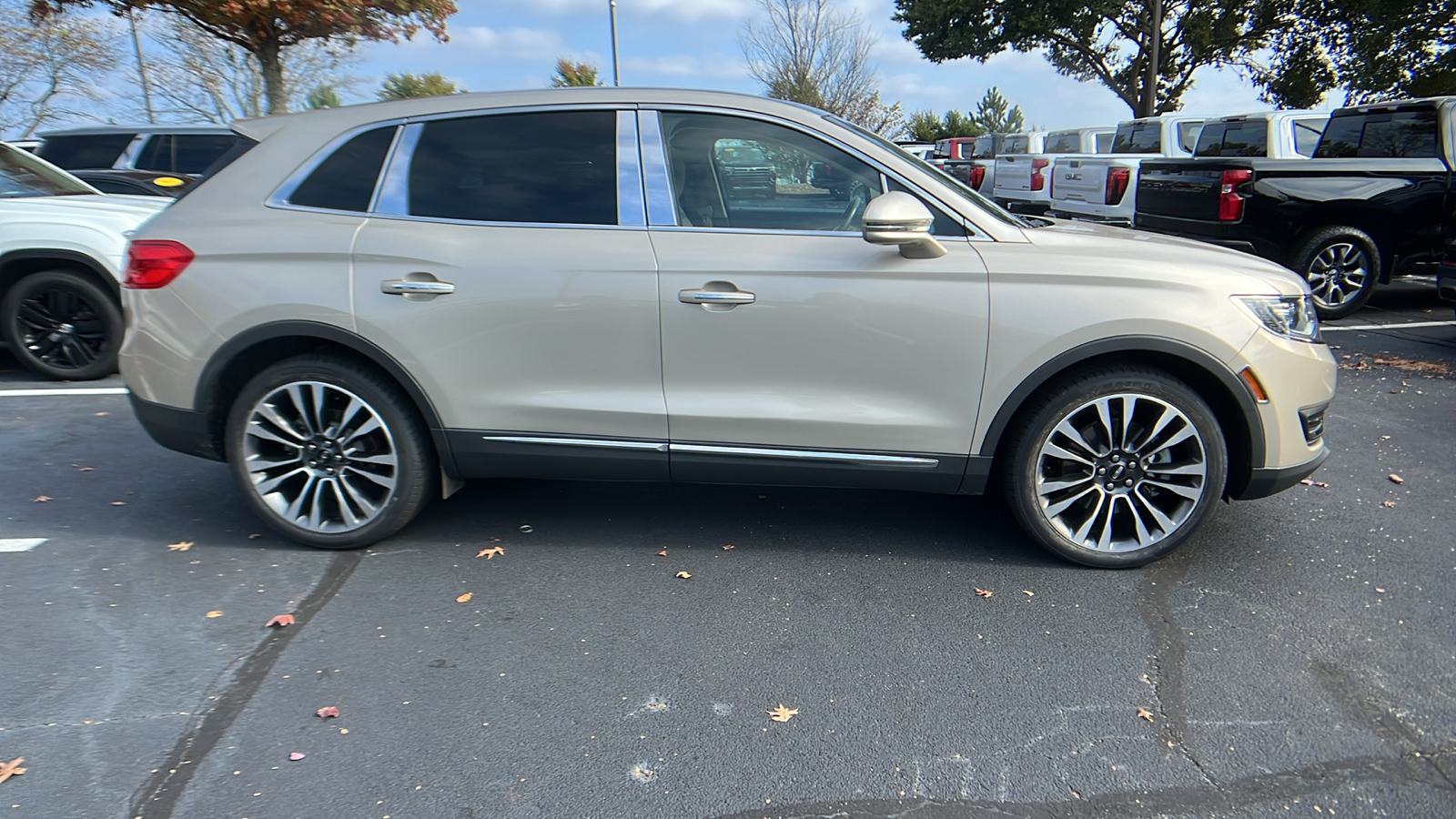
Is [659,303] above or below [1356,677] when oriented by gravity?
above

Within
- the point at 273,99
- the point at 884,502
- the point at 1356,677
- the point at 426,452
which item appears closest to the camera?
the point at 1356,677

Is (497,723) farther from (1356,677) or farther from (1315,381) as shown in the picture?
(1315,381)

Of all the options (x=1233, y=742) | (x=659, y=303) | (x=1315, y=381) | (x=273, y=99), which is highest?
(x=273, y=99)

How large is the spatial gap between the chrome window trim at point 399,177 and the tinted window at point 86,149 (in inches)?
343

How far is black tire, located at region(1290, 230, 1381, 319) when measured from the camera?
852 centimetres

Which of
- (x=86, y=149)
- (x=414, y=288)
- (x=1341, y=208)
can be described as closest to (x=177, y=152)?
(x=86, y=149)

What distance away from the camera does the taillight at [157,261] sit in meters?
3.61

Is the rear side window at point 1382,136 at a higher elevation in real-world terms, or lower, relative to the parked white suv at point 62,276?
higher

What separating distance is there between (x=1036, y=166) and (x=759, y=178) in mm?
11307

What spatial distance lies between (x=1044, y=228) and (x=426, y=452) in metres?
2.62

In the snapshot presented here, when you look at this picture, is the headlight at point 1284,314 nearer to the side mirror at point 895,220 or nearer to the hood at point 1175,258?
the hood at point 1175,258

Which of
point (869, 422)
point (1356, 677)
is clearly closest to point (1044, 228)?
point (869, 422)

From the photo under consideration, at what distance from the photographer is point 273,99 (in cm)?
1480

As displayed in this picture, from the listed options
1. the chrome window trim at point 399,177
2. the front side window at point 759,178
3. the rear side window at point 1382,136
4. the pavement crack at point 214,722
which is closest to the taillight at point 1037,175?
the rear side window at point 1382,136
